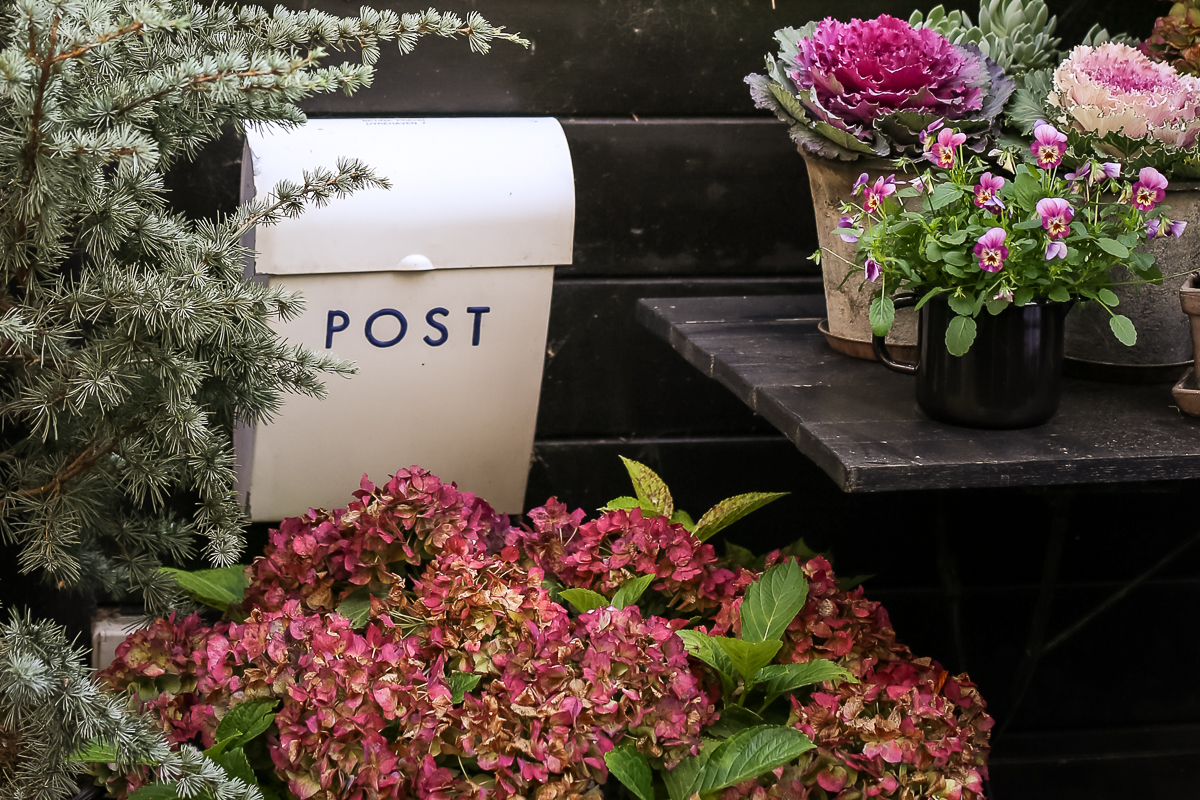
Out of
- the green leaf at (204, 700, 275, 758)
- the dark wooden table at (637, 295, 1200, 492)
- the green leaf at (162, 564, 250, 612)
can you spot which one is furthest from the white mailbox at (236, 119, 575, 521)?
the green leaf at (204, 700, 275, 758)

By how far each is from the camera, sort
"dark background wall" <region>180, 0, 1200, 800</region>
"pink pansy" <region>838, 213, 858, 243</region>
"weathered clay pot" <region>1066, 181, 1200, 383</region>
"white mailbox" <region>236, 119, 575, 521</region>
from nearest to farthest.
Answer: "pink pansy" <region>838, 213, 858, 243</region>
"weathered clay pot" <region>1066, 181, 1200, 383</region>
"white mailbox" <region>236, 119, 575, 521</region>
"dark background wall" <region>180, 0, 1200, 800</region>

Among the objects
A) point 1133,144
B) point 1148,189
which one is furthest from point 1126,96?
point 1148,189

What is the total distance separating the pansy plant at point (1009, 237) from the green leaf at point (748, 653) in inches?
12.5

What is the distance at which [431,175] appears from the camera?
1228 mm

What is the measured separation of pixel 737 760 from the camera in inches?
35.8

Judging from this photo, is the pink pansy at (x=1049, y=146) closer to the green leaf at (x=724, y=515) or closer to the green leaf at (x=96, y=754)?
the green leaf at (x=724, y=515)

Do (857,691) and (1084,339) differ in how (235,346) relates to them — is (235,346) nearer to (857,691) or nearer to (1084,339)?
(857,691)

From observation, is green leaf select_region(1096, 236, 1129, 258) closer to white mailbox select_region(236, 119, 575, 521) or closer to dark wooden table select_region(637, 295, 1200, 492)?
dark wooden table select_region(637, 295, 1200, 492)

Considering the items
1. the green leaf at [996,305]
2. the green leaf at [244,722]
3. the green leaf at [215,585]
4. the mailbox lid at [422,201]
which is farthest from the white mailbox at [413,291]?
the green leaf at [996,305]

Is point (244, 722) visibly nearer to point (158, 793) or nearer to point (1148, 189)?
point (158, 793)

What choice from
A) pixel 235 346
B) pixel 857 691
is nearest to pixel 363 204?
pixel 235 346

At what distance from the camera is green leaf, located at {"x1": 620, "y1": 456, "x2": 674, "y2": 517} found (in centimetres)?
124

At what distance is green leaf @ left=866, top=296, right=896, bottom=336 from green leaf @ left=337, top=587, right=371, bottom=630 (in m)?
0.59

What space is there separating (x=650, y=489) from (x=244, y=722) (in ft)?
1.74
